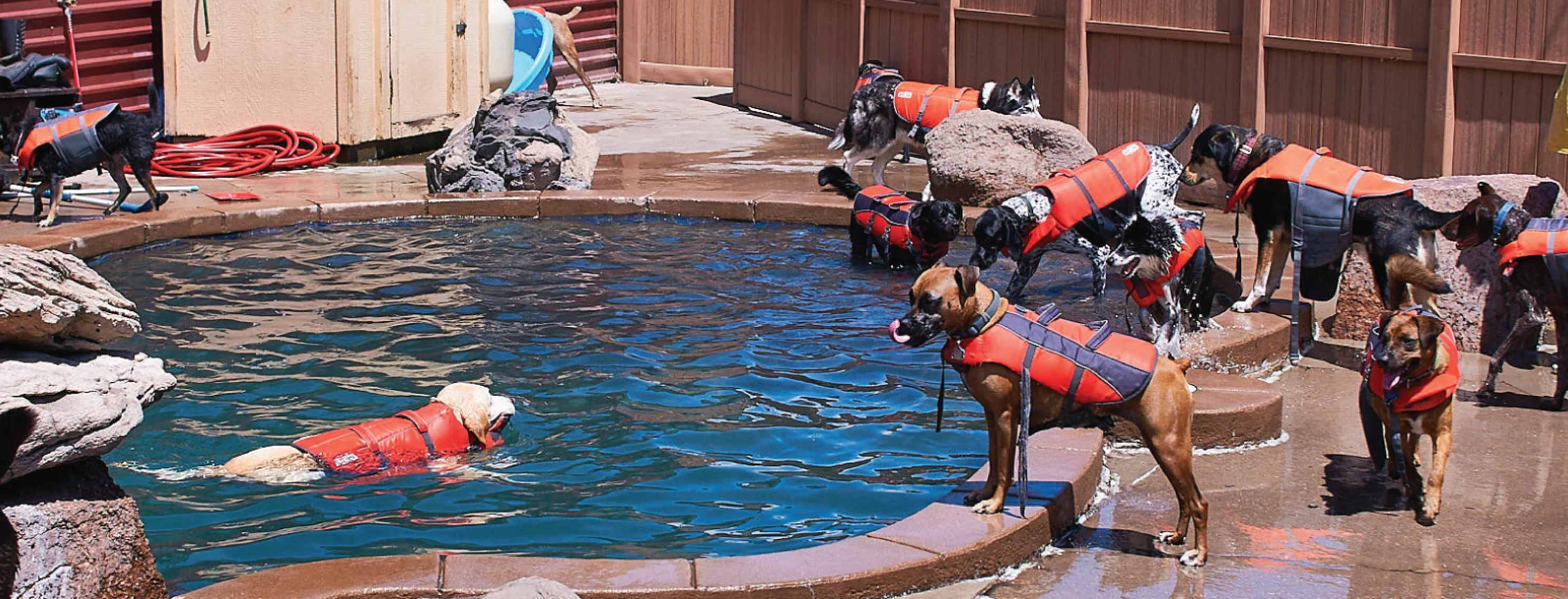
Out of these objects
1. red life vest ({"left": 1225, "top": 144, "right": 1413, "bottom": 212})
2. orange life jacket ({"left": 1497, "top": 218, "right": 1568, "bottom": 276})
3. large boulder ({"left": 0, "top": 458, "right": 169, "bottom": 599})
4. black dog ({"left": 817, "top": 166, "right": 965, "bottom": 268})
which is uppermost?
red life vest ({"left": 1225, "top": 144, "right": 1413, "bottom": 212})

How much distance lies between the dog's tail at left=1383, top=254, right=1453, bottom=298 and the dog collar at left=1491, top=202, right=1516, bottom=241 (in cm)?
32

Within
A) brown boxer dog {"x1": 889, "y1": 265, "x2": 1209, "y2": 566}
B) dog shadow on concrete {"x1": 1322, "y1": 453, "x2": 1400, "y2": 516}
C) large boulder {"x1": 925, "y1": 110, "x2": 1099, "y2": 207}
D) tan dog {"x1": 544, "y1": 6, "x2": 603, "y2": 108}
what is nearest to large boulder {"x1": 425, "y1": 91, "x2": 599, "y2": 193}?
large boulder {"x1": 925, "y1": 110, "x2": 1099, "y2": 207}

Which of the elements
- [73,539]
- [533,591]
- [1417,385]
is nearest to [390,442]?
[73,539]

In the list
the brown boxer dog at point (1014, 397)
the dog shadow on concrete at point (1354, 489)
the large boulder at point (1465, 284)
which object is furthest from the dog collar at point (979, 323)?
the large boulder at point (1465, 284)

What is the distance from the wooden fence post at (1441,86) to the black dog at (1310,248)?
2545 mm

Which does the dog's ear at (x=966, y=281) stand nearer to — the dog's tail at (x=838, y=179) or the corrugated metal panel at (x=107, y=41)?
the dog's tail at (x=838, y=179)

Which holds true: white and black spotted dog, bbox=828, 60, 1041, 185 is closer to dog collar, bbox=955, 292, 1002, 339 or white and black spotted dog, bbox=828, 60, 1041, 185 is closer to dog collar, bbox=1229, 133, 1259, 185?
dog collar, bbox=1229, 133, 1259, 185

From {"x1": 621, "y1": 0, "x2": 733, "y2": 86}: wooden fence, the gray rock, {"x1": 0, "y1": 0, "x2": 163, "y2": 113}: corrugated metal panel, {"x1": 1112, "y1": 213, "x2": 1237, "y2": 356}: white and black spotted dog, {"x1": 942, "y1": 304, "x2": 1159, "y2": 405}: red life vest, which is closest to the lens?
the gray rock

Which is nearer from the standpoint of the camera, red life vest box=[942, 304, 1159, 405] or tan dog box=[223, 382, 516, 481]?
red life vest box=[942, 304, 1159, 405]

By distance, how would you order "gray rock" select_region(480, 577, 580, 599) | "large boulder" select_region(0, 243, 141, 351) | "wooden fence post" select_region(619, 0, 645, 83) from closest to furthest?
"gray rock" select_region(480, 577, 580, 599), "large boulder" select_region(0, 243, 141, 351), "wooden fence post" select_region(619, 0, 645, 83)

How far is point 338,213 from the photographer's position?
41.5ft

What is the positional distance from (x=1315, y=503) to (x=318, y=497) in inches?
159

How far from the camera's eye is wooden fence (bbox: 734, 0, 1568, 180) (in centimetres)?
1072

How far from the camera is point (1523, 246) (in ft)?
24.7
